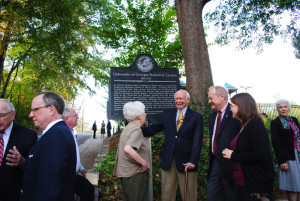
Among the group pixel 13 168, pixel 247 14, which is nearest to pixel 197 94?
pixel 13 168

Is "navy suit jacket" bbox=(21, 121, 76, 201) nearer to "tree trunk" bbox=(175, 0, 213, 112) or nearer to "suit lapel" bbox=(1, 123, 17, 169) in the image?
"suit lapel" bbox=(1, 123, 17, 169)

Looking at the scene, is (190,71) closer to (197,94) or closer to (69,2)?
(197,94)

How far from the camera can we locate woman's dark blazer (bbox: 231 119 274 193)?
242cm

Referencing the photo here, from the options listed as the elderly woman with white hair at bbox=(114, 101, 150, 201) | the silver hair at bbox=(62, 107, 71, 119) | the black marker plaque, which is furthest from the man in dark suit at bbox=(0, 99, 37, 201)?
the black marker plaque

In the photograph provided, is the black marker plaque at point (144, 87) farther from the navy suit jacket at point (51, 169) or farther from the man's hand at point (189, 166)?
the navy suit jacket at point (51, 169)

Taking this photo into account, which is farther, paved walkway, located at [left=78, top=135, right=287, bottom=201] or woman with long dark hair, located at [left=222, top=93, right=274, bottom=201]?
paved walkway, located at [left=78, top=135, right=287, bottom=201]

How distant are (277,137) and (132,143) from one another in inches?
108

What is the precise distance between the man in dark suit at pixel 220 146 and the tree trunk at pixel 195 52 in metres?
3.09

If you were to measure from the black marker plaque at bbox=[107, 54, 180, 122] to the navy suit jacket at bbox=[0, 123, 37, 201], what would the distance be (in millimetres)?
2067

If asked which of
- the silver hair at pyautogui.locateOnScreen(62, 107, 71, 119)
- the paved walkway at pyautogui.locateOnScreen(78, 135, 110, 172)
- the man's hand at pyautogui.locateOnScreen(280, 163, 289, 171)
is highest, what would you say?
the silver hair at pyautogui.locateOnScreen(62, 107, 71, 119)

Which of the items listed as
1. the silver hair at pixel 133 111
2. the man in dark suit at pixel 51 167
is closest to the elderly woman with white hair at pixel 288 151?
the silver hair at pixel 133 111

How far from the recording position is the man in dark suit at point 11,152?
8.57 feet

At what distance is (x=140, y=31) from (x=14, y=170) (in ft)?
32.9

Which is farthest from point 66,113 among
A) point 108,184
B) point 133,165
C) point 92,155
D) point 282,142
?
point 92,155
